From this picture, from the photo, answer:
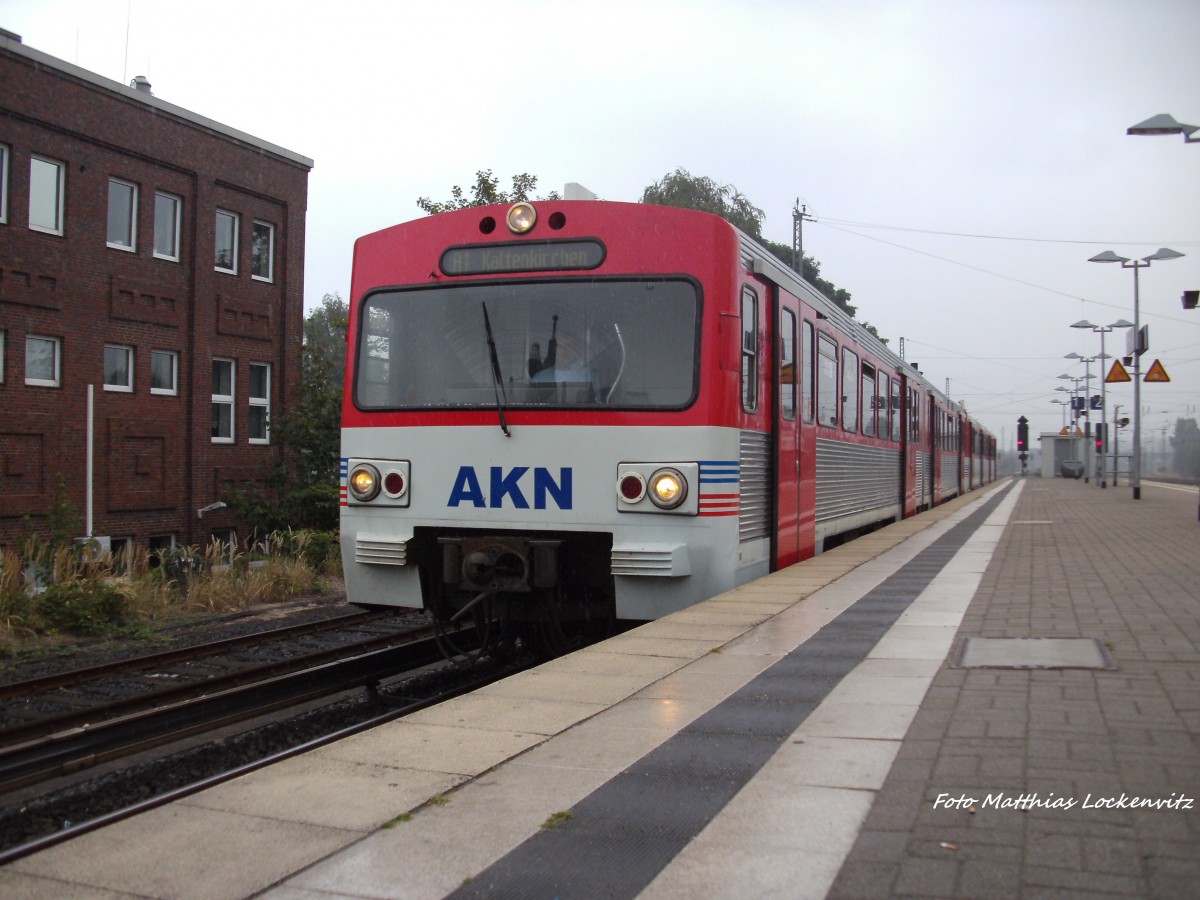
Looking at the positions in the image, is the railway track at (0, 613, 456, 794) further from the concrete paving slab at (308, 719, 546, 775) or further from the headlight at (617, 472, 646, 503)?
the headlight at (617, 472, 646, 503)

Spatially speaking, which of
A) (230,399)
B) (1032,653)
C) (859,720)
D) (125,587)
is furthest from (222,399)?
(859,720)

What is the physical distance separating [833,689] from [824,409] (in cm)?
615

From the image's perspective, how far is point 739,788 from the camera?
3.62 metres

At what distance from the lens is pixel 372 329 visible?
25.5ft

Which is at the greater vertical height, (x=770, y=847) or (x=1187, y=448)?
(x=1187, y=448)

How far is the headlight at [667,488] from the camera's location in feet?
22.4

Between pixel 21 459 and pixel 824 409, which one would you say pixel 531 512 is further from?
pixel 21 459

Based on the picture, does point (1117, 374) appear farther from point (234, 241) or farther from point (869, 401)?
point (234, 241)

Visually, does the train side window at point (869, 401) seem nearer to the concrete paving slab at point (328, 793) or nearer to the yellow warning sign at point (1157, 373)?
the concrete paving slab at point (328, 793)

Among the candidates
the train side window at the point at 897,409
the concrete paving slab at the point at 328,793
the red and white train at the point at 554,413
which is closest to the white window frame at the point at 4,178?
the red and white train at the point at 554,413

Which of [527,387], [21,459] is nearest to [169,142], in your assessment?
[21,459]

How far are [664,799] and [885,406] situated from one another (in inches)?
508

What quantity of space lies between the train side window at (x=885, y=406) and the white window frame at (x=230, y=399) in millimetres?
14330

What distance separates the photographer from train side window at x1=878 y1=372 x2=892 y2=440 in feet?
50.4
